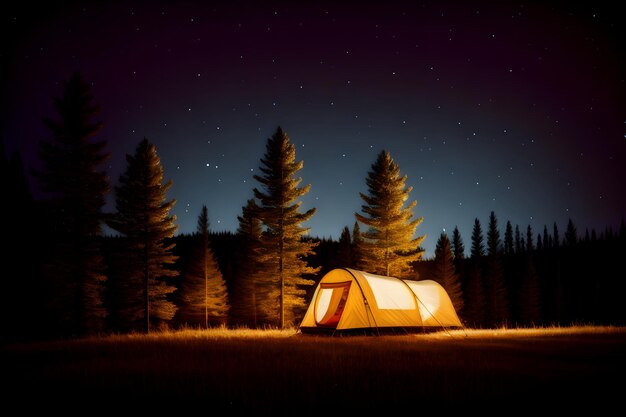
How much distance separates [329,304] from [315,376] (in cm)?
1111

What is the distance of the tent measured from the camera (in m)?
15.8

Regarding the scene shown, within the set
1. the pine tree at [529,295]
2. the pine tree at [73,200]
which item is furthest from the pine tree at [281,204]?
the pine tree at [529,295]

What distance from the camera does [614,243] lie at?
113 meters

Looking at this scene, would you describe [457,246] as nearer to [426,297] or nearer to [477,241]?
[477,241]

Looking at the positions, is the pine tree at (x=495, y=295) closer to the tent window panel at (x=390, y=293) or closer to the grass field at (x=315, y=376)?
the tent window panel at (x=390, y=293)

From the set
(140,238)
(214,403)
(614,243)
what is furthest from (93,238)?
(614,243)

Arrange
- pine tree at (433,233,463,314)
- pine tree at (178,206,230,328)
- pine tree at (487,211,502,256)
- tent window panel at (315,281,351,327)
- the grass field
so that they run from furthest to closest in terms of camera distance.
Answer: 1. pine tree at (487,211,502,256)
2. pine tree at (433,233,463,314)
3. pine tree at (178,206,230,328)
4. tent window panel at (315,281,351,327)
5. the grass field

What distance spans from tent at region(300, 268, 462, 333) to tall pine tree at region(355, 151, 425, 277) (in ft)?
28.2

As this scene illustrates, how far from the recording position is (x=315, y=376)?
693 cm

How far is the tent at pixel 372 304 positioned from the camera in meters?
15.8

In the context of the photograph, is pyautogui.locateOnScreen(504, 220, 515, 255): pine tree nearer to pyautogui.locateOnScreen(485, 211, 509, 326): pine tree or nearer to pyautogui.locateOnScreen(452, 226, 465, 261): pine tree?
pyautogui.locateOnScreen(452, 226, 465, 261): pine tree

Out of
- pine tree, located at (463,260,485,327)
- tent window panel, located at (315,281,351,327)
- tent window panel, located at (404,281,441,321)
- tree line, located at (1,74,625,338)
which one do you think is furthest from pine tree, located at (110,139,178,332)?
pine tree, located at (463,260,485,327)

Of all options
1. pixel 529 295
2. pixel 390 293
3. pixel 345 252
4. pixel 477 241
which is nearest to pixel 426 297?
pixel 390 293

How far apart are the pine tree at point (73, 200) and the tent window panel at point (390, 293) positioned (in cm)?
1454
